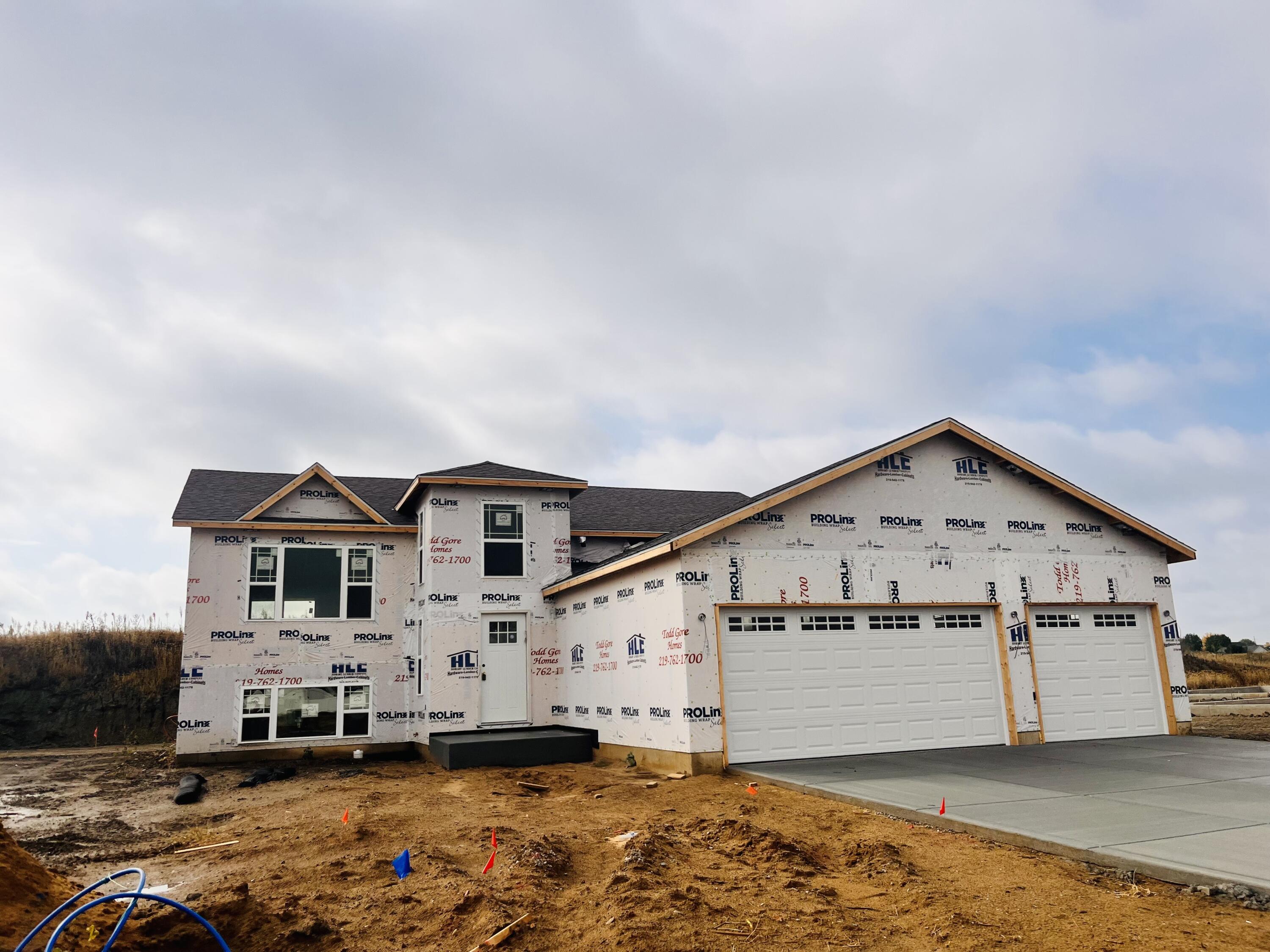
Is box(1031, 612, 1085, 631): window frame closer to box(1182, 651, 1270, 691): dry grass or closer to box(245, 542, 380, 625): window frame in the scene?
box(245, 542, 380, 625): window frame

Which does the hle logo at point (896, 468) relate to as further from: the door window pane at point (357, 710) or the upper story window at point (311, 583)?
the door window pane at point (357, 710)

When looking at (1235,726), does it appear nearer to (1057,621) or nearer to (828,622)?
(1057,621)

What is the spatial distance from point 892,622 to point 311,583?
12.1 m

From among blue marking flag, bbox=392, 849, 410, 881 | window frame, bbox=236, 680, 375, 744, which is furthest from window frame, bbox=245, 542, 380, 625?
blue marking flag, bbox=392, 849, 410, 881

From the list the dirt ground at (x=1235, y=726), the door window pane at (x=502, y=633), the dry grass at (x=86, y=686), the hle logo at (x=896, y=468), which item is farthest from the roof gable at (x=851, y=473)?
the dry grass at (x=86, y=686)

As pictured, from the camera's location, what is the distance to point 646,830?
7898 mm

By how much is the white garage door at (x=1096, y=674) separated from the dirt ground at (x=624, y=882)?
680 centimetres

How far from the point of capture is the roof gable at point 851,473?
40.3 ft

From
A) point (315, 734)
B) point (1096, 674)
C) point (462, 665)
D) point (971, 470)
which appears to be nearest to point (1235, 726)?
point (1096, 674)

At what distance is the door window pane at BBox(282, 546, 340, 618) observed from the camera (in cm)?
1748

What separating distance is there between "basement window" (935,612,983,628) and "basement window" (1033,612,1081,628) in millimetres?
1125

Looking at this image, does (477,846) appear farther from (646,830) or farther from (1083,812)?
(1083,812)

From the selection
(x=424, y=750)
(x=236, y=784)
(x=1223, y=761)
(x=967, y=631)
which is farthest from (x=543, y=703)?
(x=1223, y=761)

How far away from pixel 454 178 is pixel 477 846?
10.4 m
